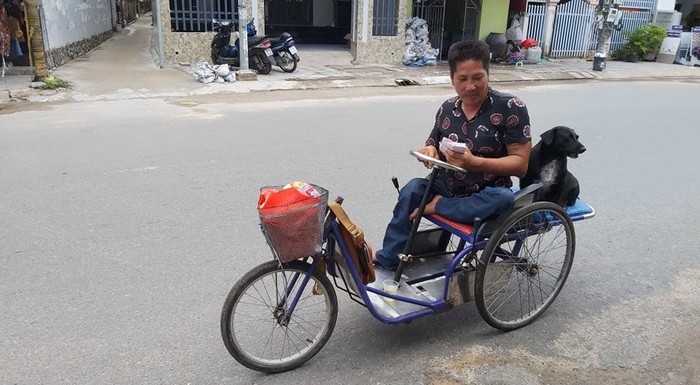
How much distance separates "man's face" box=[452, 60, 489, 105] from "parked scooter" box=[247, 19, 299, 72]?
445 inches

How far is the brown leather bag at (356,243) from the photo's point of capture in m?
2.56

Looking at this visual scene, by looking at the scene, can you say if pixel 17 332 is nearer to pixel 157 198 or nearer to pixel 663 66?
pixel 157 198

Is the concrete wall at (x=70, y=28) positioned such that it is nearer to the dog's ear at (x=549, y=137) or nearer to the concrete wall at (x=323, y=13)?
the concrete wall at (x=323, y=13)

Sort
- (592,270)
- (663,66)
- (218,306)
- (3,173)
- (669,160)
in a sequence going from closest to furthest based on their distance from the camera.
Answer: (218,306), (592,270), (3,173), (669,160), (663,66)

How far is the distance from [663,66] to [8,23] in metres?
20.0

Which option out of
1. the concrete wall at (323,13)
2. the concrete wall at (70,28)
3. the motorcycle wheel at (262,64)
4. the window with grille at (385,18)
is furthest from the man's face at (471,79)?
the concrete wall at (323,13)

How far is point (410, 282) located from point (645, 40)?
2164cm

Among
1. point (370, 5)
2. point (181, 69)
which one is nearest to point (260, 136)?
point (181, 69)

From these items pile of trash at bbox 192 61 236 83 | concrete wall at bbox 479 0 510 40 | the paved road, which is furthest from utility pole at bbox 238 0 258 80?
concrete wall at bbox 479 0 510 40

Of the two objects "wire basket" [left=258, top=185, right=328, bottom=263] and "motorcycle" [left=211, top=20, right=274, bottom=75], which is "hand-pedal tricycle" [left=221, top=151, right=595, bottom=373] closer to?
"wire basket" [left=258, top=185, right=328, bottom=263]

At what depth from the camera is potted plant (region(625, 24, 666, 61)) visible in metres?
20.9

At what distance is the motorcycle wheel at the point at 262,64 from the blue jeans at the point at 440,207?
1092 cm

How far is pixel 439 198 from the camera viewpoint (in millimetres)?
3025

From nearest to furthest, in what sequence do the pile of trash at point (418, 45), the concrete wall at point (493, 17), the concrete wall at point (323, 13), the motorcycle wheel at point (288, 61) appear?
the motorcycle wheel at point (288, 61) → the pile of trash at point (418, 45) → the concrete wall at point (493, 17) → the concrete wall at point (323, 13)
